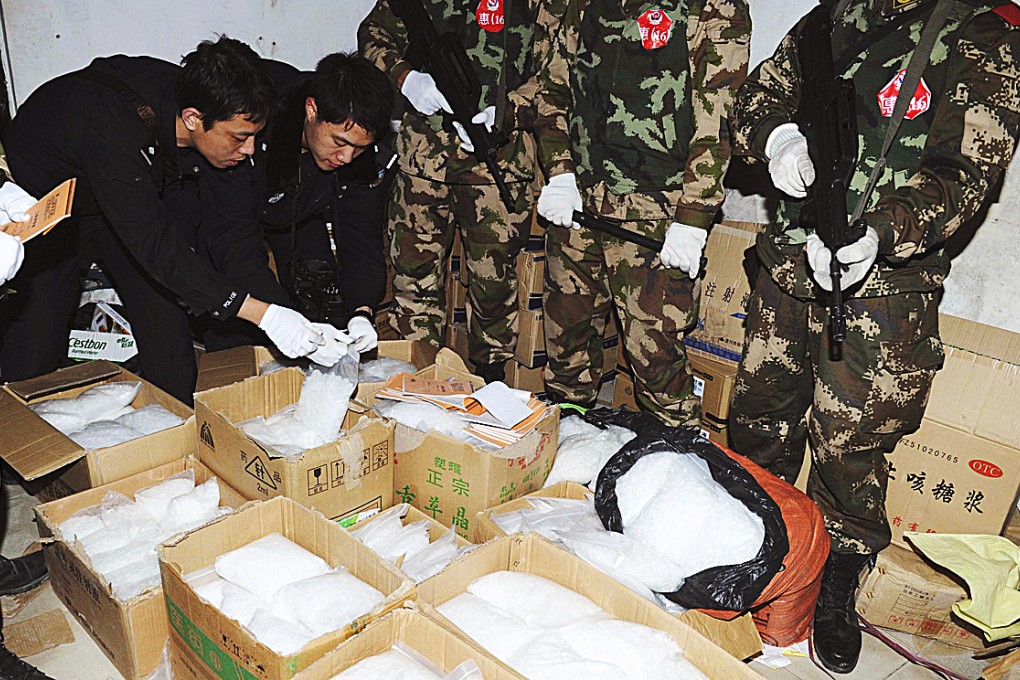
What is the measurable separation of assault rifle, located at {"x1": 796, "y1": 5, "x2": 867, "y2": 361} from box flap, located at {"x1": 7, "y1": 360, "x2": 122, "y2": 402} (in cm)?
189

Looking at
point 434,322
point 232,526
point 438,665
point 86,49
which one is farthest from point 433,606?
point 86,49

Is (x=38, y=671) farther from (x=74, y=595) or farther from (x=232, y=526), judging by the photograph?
(x=232, y=526)

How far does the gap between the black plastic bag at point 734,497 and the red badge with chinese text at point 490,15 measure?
54.5 inches

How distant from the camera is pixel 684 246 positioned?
2.25 meters

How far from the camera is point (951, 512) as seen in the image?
2.10 metres

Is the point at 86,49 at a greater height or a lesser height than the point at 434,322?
greater

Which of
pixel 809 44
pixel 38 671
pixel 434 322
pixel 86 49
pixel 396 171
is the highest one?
pixel 809 44

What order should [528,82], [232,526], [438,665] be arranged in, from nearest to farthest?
[438,665] → [232,526] → [528,82]

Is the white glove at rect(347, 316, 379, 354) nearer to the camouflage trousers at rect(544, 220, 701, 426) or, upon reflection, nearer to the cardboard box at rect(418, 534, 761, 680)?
the camouflage trousers at rect(544, 220, 701, 426)

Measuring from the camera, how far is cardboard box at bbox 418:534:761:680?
4.52 ft

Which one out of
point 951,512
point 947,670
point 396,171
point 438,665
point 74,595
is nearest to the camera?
point 438,665

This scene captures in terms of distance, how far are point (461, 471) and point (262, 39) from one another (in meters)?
2.19

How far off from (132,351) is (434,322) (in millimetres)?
1093

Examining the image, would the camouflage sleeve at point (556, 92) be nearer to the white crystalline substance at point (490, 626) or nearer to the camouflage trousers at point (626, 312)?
the camouflage trousers at point (626, 312)
